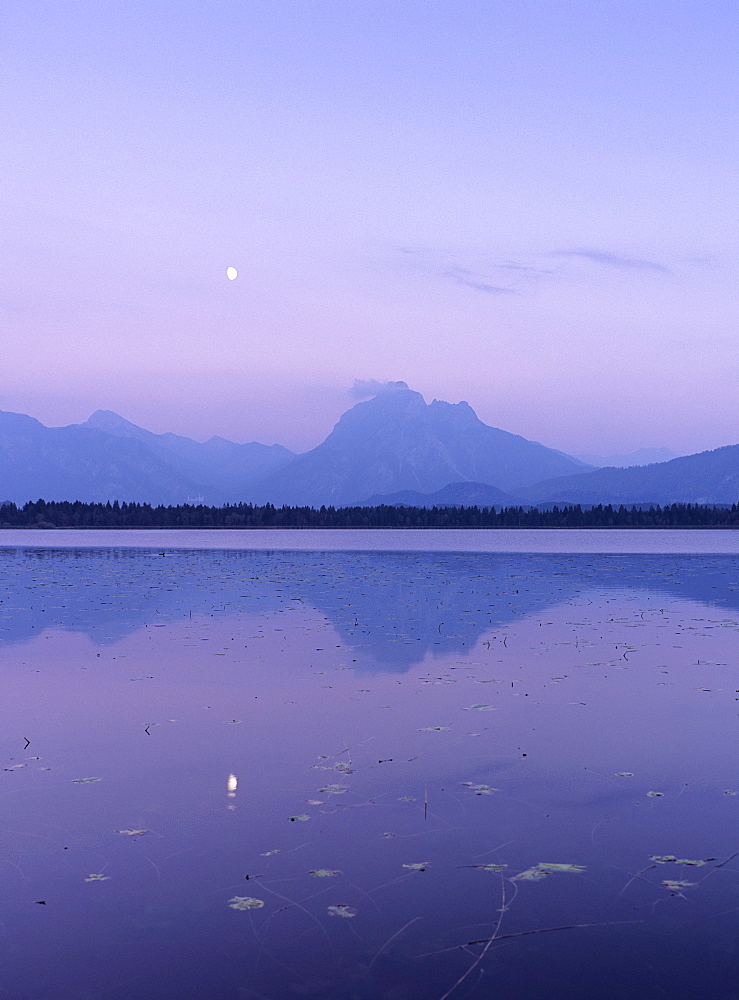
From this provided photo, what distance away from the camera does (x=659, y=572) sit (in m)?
72.0

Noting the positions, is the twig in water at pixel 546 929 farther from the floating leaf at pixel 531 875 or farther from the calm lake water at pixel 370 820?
the floating leaf at pixel 531 875

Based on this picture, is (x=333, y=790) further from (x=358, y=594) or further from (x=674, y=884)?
(x=358, y=594)

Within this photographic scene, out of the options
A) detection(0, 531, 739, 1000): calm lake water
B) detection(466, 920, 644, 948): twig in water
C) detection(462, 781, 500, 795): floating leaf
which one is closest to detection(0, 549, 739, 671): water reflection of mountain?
detection(0, 531, 739, 1000): calm lake water

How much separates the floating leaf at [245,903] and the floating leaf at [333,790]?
4110mm

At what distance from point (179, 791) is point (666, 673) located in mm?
15656

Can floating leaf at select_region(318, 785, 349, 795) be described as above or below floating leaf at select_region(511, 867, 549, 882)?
below

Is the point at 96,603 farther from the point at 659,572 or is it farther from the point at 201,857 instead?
the point at 659,572

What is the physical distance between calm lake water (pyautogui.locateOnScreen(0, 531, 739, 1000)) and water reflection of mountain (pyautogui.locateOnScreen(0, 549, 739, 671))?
12.7 feet

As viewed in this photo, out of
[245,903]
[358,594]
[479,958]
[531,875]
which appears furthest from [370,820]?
[358,594]

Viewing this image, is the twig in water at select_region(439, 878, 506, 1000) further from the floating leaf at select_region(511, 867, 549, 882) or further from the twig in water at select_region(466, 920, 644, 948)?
the floating leaf at select_region(511, 867, 549, 882)

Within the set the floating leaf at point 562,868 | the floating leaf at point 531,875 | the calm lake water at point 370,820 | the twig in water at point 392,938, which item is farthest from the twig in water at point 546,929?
the floating leaf at point 562,868

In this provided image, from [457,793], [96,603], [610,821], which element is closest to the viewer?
[610,821]

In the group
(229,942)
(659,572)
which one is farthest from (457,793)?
(659,572)

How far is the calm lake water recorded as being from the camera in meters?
9.07
